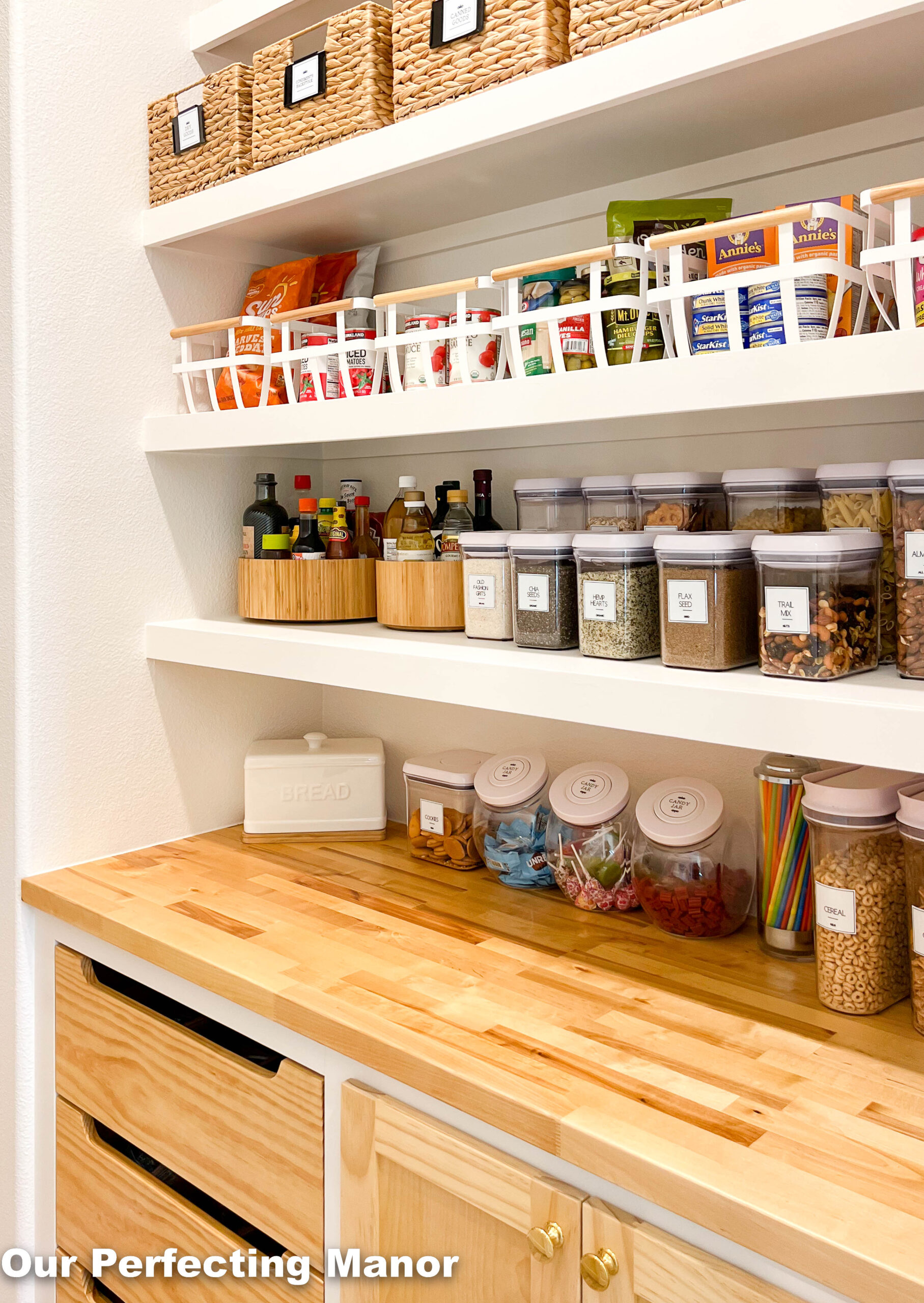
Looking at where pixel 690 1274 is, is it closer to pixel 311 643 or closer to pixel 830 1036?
pixel 830 1036

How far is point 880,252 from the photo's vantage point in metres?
0.95

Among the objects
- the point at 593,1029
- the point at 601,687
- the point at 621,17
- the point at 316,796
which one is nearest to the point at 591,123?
the point at 621,17

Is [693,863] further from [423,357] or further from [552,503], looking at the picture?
[423,357]

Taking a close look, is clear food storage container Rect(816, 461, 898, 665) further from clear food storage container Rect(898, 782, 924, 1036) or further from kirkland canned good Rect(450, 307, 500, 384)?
kirkland canned good Rect(450, 307, 500, 384)

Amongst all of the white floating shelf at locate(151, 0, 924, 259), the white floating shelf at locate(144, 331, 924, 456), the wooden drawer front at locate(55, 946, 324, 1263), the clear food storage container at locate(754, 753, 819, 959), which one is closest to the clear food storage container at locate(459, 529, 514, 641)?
the white floating shelf at locate(144, 331, 924, 456)

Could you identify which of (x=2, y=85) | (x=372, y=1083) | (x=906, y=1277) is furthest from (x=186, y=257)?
(x=906, y=1277)

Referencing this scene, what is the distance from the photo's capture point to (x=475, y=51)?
4.30ft

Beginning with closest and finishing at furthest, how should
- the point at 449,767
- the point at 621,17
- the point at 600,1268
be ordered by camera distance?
1. the point at 600,1268
2. the point at 621,17
3. the point at 449,767

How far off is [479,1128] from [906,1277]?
423 mm

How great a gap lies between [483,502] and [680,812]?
0.55 meters

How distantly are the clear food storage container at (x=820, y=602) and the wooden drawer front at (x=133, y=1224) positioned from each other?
0.89 meters

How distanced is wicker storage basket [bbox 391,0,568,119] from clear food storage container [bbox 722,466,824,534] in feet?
1.77

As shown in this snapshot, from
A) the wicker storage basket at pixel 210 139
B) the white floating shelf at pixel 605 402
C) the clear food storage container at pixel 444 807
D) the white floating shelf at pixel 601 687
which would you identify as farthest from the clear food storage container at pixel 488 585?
the wicker storage basket at pixel 210 139

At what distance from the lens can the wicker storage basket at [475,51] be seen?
1243 mm
